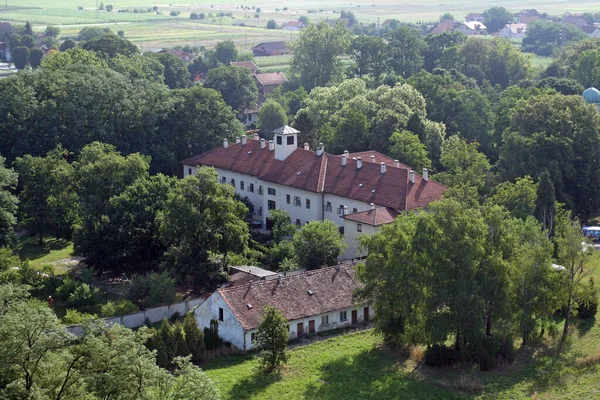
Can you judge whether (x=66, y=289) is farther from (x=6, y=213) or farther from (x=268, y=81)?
(x=268, y=81)

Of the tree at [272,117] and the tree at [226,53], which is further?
the tree at [226,53]

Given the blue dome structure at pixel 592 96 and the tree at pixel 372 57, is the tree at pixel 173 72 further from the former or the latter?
the blue dome structure at pixel 592 96

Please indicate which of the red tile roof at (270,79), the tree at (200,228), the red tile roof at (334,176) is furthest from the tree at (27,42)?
the tree at (200,228)

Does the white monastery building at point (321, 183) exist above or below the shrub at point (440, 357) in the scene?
above

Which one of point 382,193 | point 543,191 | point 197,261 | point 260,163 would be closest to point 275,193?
point 260,163

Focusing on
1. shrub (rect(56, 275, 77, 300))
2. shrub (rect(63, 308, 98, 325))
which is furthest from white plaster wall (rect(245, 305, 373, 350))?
shrub (rect(56, 275, 77, 300))

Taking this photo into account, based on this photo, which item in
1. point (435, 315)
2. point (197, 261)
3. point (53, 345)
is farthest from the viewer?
point (197, 261)

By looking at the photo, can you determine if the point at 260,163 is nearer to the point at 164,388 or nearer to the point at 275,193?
the point at 275,193
